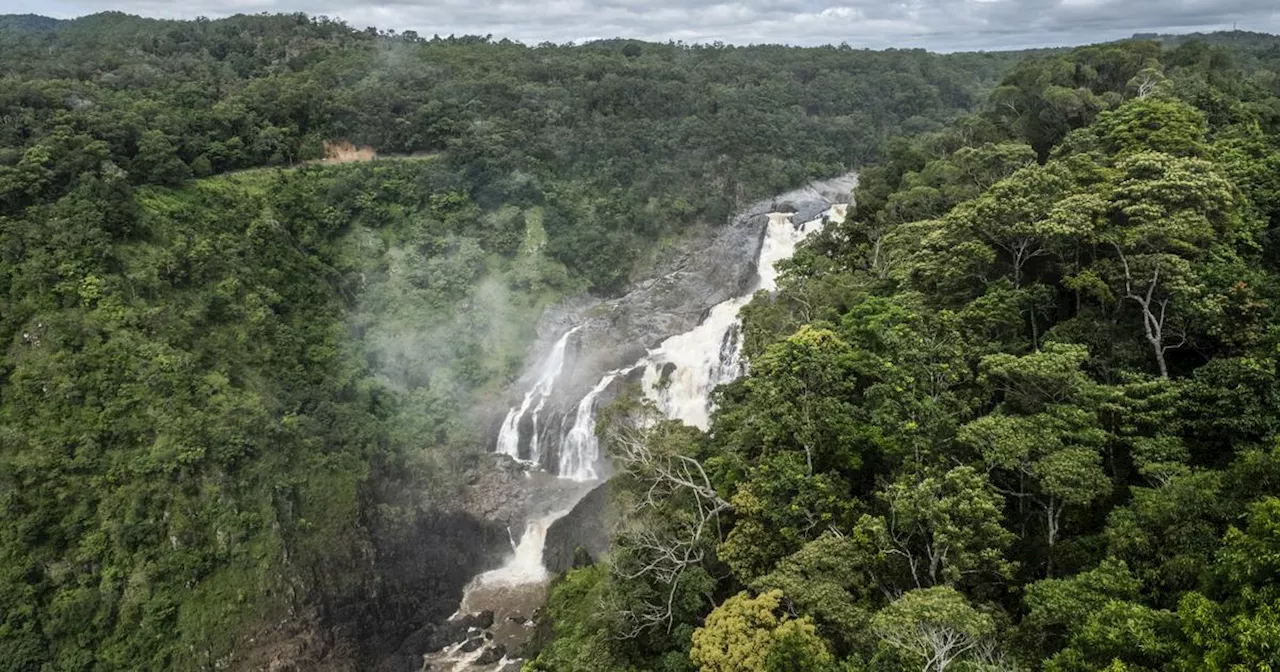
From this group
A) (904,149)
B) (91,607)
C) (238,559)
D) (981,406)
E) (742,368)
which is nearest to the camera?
(981,406)

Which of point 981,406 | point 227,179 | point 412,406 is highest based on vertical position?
point 227,179

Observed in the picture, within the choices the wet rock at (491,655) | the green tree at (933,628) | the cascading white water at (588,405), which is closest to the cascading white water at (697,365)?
the cascading white water at (588,405)

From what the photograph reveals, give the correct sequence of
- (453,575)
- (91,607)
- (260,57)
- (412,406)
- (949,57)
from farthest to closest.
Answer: (949,57) → (260,57) → (412,406) → (453,575) → (91,607)

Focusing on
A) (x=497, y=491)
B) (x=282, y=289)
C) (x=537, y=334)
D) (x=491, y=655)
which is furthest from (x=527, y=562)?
(x=282, y=289)

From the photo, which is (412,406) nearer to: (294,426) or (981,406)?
(294,426)

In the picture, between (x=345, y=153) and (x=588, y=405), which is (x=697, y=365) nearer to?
(x=588, y=405)

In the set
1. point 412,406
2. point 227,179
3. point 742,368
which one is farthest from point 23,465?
point 742,368
